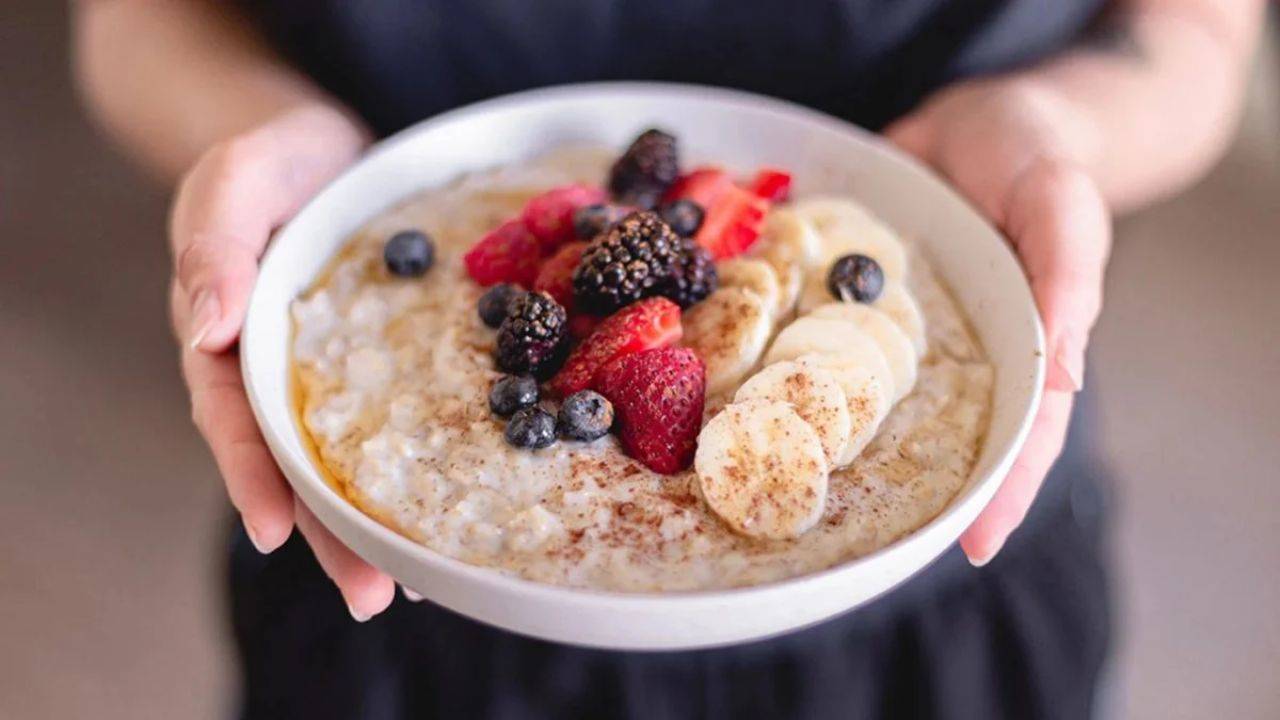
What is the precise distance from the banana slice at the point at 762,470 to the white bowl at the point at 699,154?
0.10 meters

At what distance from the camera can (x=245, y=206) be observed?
133cm

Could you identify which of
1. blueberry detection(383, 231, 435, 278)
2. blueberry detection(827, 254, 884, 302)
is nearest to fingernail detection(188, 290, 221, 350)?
blueberry detection(383, 231, 435, 278)

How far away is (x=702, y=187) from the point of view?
1440 mm

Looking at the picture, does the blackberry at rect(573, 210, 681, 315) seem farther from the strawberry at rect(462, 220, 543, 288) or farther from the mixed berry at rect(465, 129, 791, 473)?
the strawberry at rect(462, 220, 543, 288)

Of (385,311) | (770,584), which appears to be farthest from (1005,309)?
(385,311)

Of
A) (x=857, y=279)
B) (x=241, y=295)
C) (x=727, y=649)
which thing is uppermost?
(x=241, y=295)

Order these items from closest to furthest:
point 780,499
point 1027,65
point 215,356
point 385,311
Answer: point 780,499, point 215,356, point 385,311, point 1027,65

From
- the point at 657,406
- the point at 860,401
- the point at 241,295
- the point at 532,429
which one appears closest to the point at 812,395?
the point at 860,401

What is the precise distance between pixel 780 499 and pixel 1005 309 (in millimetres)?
407

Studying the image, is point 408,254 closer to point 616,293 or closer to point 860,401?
point 616,293

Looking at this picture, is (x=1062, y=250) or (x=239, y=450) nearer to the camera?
(x=239, y=450)

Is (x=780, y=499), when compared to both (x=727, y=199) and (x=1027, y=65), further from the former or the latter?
(x=1027, y=65)

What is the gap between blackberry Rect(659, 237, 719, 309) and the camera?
1271 millimetres

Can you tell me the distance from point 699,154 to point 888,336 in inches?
19.3
